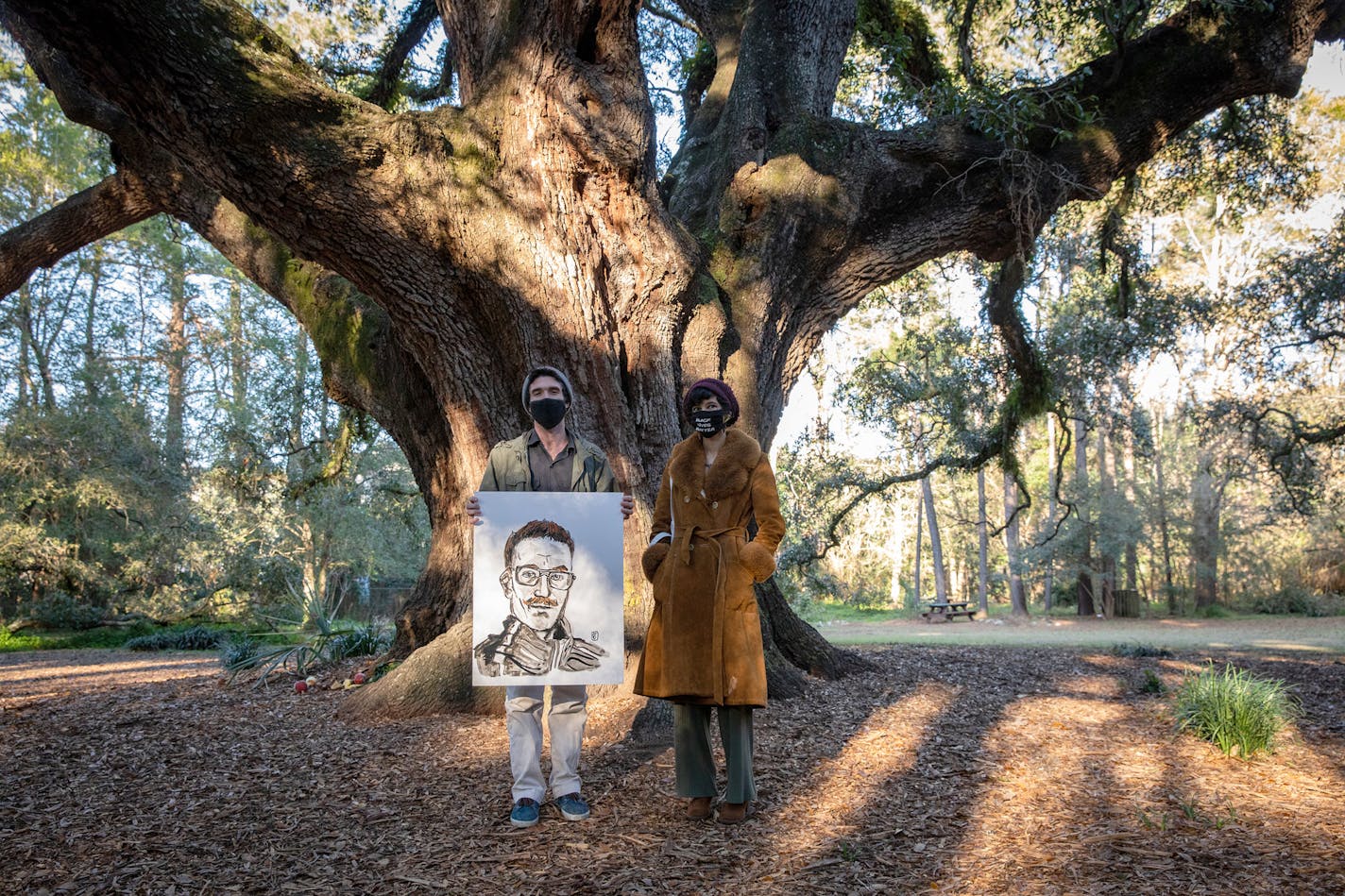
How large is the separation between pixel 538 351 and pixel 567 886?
3.32 meters

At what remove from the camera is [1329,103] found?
13.8 meters

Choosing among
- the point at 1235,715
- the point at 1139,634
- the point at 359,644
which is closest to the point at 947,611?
the point at 1139,634

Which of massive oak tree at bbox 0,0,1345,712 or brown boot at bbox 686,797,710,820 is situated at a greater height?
massive oak tree at bbox 0,0,1345,712

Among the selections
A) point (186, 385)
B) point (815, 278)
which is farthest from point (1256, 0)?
point (186, 385)

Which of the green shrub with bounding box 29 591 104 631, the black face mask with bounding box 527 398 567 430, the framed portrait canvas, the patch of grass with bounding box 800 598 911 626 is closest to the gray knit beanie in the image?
the black face mask with bounding box 527 398 567 430

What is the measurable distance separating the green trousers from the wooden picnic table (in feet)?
73.5

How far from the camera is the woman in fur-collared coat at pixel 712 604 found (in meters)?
3.60

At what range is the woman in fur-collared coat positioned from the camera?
3.60 metres

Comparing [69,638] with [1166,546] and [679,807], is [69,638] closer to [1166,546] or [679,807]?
[679,807]

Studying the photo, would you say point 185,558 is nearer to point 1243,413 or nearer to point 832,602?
point 1243,413

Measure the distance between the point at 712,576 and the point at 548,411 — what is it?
1.03 meters

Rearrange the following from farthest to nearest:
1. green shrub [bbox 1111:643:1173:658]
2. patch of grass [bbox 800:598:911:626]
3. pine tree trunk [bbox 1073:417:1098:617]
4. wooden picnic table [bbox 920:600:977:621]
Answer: patch of grass [bbox 800:598:911:626], wooden picnic table [bbox 920:600:977:621], pine tree trunk [bbox 1073:417:1098:617], green shrub [bbox 1111:643:1173:658]

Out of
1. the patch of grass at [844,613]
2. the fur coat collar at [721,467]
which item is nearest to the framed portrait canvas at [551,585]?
the fur coat collar at [721,467]

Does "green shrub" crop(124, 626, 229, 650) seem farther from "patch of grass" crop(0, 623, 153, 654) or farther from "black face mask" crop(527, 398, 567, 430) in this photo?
"black face mask" crop(527, 398, 567, 430)
